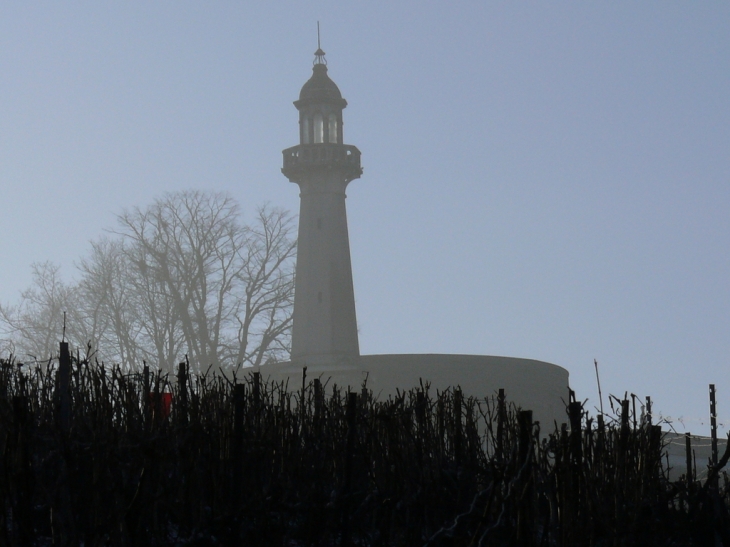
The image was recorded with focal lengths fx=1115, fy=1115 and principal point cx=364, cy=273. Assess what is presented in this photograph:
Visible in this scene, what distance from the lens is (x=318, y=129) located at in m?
32.1

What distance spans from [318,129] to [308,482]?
24968mm

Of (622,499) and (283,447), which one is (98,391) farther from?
(622,499)

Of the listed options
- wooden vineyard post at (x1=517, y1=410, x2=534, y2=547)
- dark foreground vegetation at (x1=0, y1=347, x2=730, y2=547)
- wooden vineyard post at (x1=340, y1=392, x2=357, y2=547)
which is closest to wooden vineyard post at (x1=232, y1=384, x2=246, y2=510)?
dark foreground vegetation at (x1=0, y1=347, x2=730, y2=547)

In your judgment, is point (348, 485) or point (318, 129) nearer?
point (348, 485)

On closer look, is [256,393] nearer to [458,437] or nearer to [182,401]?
[182,401]

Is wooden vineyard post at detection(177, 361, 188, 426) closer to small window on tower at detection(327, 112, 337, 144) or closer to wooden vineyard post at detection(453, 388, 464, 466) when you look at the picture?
wooden vineyard post at detection(453, 388, 464, 466)

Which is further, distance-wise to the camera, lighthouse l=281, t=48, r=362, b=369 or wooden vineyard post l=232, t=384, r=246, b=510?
lighthouse l=281, t=48, r=362, b=369

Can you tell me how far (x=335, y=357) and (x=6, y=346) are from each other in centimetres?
961

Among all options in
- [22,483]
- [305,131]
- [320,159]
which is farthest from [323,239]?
[22,483]

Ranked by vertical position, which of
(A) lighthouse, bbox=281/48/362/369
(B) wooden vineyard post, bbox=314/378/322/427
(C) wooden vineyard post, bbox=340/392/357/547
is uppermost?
(A) lighthouse, bbox=281/48/362/369

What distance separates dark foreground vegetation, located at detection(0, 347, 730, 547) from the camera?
20.2 feet

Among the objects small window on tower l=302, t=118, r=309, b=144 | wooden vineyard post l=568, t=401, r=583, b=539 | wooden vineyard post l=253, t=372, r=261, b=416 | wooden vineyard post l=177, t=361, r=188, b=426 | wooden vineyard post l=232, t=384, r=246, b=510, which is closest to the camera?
wooden vineyard post l=568, t=401, r=583, b=539

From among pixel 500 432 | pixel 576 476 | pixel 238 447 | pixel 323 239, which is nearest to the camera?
pixel 576 476

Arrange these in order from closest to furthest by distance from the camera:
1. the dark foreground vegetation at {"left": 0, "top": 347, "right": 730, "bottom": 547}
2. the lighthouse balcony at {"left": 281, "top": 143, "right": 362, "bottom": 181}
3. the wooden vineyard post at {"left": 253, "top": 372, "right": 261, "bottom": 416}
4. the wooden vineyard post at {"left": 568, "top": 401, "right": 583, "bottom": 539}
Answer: the dark foreground vegetation at {"left": 0, "top": 347, "right": 730, "bottom": 547} < the wooden vineyard post at {"left": 568, "top": 401, "right": 583, "bottom": 539} < the wooden vineyard post at {"left": 253, "top": 372, "right": 261, "bottom": 416} < the lighthouse balcony at {"left": 281, "top": 143, "right": 362, "bottom": 181}
